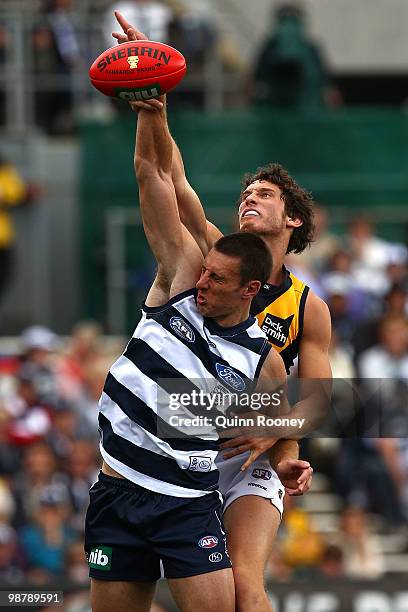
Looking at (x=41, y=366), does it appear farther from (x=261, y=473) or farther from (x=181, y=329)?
(x=181, y=329)

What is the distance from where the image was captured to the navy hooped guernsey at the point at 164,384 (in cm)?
563

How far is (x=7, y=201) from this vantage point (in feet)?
45.9

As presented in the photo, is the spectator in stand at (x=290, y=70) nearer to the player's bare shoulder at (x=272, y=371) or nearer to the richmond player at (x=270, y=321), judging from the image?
the richmond player at (x=270, y=321)

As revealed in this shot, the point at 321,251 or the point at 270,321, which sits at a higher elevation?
the point at 321,251

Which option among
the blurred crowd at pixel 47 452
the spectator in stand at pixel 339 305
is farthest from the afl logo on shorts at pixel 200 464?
the spectator in stand at pixel 339 305

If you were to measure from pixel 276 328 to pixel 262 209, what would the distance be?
1.72 ft

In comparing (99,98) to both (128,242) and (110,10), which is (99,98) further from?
(128,242)

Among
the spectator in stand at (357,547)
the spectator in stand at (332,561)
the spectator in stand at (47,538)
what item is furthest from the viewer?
the spectator in stand at (357,547)

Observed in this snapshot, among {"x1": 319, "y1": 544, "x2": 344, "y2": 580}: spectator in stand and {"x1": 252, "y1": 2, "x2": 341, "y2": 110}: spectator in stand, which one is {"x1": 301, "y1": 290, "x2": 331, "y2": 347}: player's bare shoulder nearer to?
{"x1": 319, "y1": 544, "x2": 344, "y2": 580}: spectator in stand

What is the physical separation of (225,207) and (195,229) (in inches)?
316

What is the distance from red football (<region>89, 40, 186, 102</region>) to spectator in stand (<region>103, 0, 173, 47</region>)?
890 centimetres

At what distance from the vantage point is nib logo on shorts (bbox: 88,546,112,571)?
5715 mm

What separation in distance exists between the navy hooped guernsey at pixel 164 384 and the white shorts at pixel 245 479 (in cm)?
34

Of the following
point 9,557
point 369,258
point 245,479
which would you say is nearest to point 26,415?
point 9,557
